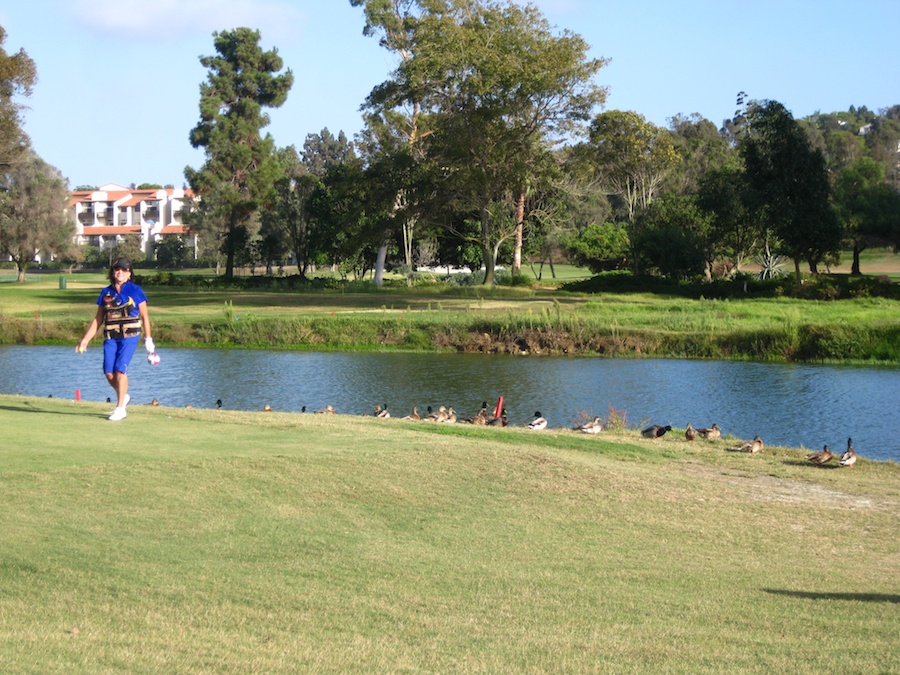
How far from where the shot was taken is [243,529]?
28.6 ft

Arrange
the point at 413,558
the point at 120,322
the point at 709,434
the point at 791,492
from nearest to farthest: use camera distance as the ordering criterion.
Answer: the point at 413,558, the point at 791,492, the point at 120,322, the point at 709,434

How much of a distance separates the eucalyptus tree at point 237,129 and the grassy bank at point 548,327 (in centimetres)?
2753

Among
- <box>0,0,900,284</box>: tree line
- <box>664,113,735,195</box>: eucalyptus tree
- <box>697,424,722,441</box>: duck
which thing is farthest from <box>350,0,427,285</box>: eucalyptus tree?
<box>697,424,722,441</box>: duck

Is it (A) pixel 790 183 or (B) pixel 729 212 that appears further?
(B) pixel 729 212

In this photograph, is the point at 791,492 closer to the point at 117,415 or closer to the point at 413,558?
the point at 413,558

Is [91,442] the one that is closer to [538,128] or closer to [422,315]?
[422,315]

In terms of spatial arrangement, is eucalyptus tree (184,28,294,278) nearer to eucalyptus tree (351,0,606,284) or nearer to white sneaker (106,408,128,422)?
eucalyptus tree (351,0,606,284)

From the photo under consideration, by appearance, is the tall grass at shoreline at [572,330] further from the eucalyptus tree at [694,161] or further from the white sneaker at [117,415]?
the eucalyptus tree at [694,161]

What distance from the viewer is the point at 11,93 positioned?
53.2m

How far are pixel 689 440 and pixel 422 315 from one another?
28.9 metres

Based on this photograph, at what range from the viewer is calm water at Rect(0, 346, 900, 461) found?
2525 cm

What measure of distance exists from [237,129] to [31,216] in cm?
2276

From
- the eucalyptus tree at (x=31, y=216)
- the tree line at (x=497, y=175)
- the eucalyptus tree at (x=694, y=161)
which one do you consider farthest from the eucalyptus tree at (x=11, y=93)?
the eucalyptus tree at (x=694, y=161)

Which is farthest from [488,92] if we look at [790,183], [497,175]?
[790,183]
